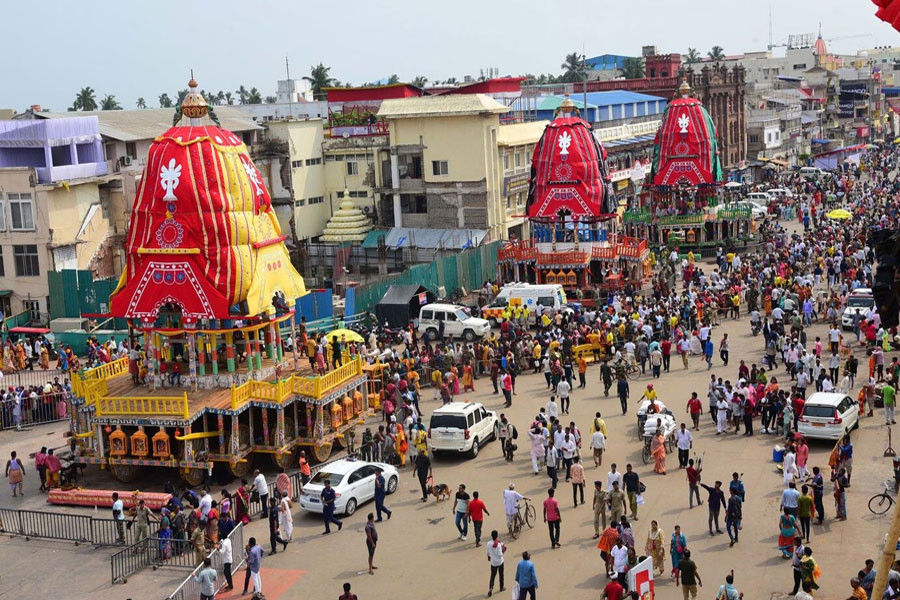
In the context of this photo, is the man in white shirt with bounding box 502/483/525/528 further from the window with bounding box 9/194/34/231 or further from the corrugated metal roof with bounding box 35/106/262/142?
the corrugated metal roof with bounding box 35/106/262/142

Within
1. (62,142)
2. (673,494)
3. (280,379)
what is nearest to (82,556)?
(280,379)

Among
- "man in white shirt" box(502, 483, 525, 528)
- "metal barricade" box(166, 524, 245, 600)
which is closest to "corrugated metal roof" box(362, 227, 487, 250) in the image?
"man in white shirt" box(502, 483, 525, 528)

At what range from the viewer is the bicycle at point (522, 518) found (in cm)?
2322

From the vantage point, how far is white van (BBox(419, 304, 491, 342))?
41.6 meters

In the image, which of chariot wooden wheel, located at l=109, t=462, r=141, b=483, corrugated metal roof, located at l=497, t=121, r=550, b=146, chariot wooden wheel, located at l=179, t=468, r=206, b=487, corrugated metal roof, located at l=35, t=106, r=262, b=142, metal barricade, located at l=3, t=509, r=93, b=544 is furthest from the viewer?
corrugated metal roof, located at l=497, t=121, r=550, b=146

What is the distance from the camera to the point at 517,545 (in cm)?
2288

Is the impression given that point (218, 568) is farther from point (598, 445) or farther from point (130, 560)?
point (598, 445)

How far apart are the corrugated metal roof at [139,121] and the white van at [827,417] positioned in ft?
108

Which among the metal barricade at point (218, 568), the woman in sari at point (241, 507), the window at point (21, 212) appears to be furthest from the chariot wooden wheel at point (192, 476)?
the window at point (21, 212)

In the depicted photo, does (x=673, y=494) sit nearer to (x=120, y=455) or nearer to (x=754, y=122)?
(x=120, y=455)

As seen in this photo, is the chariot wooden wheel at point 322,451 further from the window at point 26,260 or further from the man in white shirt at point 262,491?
the window at point 26,260

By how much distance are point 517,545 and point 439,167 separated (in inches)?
1498

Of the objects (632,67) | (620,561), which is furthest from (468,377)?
(632,67)

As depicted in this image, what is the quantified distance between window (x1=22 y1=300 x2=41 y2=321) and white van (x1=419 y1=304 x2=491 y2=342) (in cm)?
1688
